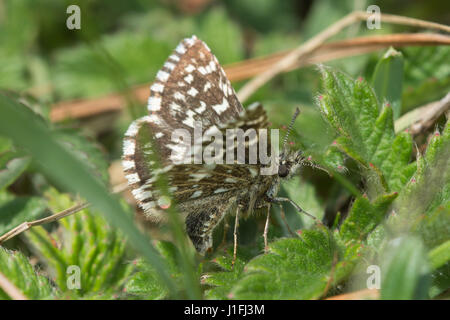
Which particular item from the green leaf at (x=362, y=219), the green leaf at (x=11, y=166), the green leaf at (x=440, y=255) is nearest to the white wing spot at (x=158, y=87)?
the green leaf at (x=11, y=166)

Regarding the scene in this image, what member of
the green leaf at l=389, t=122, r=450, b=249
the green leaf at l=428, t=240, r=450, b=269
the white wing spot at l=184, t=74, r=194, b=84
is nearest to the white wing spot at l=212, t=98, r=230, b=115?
the white wing spot at l=184, t=74, r=194, b=84

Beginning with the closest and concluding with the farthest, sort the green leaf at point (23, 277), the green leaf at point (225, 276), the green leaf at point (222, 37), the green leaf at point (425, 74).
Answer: the green leaf at point (225, 276), the green leaf at point (23, 277), the green leaf at point (425, 74), the green leaf at point (222, 37)

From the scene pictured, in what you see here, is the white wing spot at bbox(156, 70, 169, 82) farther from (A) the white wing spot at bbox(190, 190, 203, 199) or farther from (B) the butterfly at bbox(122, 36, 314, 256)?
(A) the white wing spot at bbox(190, 190, 203, 199)

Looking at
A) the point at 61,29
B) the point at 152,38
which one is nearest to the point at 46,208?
the point at 152,38

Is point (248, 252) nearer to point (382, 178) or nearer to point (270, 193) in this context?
point (270, 193)

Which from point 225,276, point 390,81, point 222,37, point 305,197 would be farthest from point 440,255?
point 222,37

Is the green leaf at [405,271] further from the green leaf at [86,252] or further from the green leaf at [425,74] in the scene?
the green leaf at [425,74]
